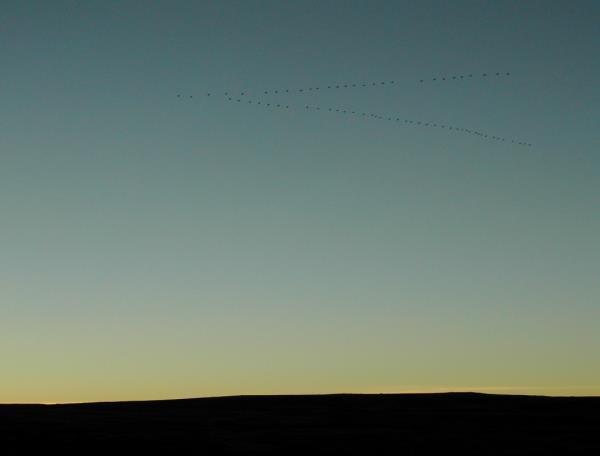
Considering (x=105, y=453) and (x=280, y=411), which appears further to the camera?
(x=280, y=411)

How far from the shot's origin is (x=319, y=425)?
89.8ft

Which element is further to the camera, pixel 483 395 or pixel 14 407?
pixel 483 395

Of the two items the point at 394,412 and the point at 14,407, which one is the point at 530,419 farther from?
the point at 14,407

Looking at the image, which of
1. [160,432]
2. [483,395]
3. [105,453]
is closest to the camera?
[105,453]

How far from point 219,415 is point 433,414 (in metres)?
7.75

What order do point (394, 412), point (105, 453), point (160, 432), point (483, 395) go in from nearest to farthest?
1. point (105, 453)
2. point (160, 432)
3. point (394, 412)
4. point (483, 395)

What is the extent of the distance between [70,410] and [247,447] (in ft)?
42.3

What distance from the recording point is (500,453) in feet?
71.3

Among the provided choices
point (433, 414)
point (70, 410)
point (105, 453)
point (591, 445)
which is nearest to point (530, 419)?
point (433, 414)

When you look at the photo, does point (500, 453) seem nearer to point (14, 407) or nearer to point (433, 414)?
point (433, 414)

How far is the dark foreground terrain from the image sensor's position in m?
22.6

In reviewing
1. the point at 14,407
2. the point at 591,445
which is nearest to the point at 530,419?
the point at 591,445

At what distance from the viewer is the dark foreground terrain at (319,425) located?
22.6 m

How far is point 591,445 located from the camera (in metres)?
22.8
